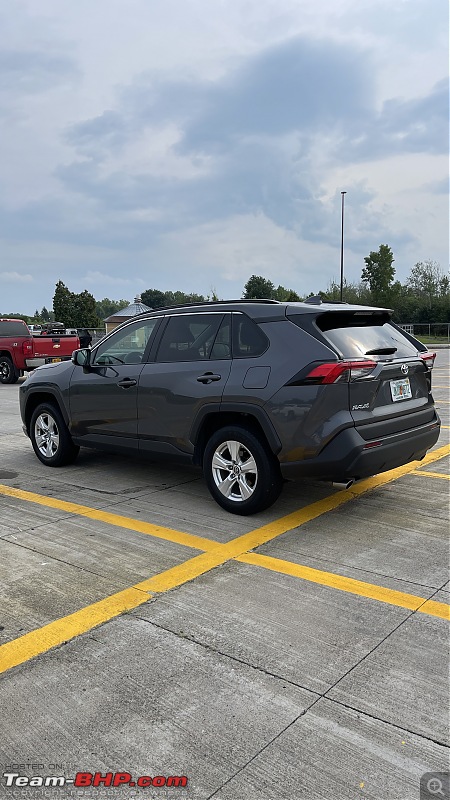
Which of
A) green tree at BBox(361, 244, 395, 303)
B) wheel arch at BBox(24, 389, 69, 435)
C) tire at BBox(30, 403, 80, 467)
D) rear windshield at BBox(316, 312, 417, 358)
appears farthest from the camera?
green tree at BBox(361, 244, 395, 303)

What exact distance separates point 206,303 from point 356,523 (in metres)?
2.34

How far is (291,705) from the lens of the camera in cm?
265

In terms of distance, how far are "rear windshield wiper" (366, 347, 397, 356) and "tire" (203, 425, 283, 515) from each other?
1096mm

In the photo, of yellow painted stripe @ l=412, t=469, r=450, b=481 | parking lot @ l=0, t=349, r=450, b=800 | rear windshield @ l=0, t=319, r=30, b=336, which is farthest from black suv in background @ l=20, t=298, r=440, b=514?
rear windshield @ l=0, t=319, r=30, b=336

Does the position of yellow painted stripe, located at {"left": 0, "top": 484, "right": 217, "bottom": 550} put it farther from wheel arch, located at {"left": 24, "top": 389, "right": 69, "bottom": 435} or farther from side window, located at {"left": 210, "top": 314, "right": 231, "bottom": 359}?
side window, located at {"left": 210, "top": 314, "right": 231, "bottom": 359}

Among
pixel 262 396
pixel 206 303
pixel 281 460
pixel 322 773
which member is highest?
pixel 206 303

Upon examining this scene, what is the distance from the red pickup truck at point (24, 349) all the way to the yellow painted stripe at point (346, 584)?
14.6 m

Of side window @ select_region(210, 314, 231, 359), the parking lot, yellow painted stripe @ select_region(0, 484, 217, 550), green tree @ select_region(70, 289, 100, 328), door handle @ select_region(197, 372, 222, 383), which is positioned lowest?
the parking lot

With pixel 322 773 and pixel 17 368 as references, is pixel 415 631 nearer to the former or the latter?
pixel 322 773

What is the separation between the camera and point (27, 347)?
17.7 meters

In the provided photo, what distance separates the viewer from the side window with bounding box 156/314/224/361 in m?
5.40

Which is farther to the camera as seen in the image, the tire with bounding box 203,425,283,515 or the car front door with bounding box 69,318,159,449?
the car front door with bounding box 69,318,159,449

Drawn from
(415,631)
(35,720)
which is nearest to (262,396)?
(415,631)

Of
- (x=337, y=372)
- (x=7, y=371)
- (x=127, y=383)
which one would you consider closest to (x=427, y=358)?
(x=337, y=372)
